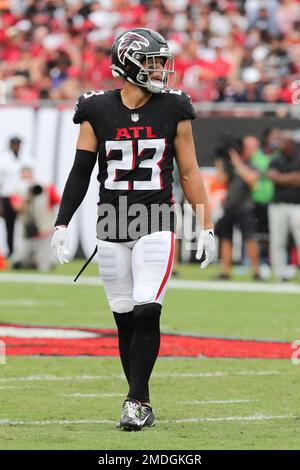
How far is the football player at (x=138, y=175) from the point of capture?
593 cm

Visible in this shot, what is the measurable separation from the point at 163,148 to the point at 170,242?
0.48m

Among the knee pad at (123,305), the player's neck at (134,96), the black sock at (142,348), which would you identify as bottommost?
the black sock at (142,348)

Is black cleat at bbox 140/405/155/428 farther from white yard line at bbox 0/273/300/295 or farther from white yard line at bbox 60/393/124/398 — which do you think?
white yard line at bbox 0/273/300/295

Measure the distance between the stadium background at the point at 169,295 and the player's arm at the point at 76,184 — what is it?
0.89 m

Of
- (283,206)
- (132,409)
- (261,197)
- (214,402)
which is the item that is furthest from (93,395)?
(261,197)

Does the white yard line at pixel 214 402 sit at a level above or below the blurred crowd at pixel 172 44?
below

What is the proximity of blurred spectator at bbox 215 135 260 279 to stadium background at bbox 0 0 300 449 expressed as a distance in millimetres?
479

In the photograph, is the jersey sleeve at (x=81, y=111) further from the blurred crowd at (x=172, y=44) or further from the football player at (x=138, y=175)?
the blurred crowd at (x=172, y=44)

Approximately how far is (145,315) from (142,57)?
1.31 m

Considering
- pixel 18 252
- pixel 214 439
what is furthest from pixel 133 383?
pixel 18 252

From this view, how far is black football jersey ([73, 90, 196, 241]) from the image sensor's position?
5.96 m

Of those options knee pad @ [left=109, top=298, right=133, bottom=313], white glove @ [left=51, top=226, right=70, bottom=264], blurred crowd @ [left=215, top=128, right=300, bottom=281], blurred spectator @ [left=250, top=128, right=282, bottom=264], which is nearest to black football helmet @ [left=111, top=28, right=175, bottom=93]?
white glove @ [left=51, top=226, right=70, bottom=264]

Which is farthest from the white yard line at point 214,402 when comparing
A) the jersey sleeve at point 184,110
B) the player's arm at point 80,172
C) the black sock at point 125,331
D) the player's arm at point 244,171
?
the player's arm at point 244,171

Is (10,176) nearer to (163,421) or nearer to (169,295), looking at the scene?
(169,295)
